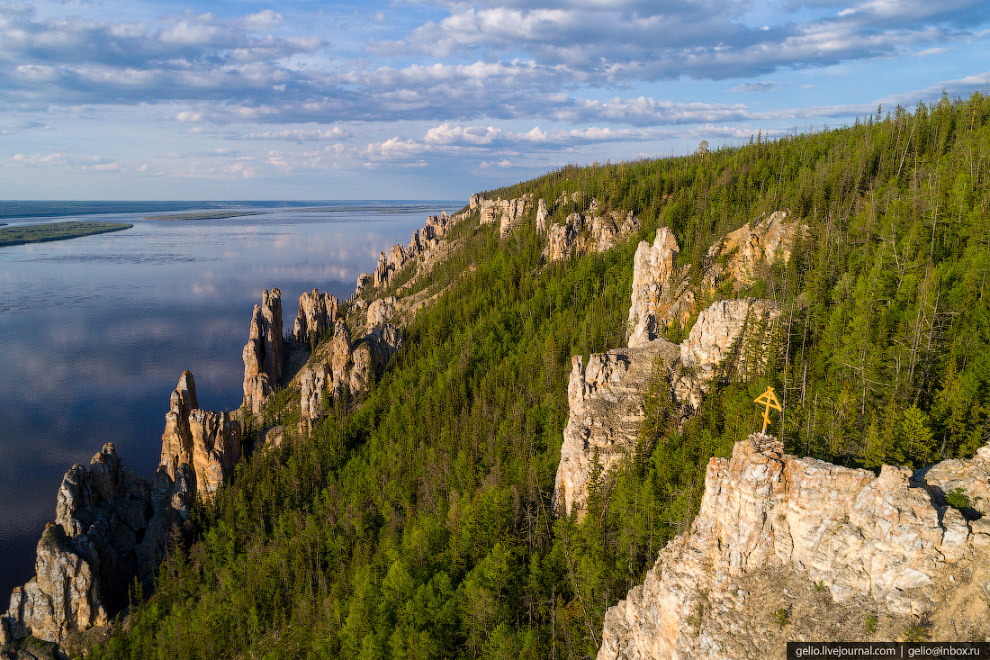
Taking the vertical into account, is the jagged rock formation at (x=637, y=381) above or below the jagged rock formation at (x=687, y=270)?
below

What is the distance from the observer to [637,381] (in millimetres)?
49344

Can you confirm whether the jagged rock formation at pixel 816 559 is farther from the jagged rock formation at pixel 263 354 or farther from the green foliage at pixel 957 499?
the jagged rock formation at pixel 263 354

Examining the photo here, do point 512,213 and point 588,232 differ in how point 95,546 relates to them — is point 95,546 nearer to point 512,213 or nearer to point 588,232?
point 588,232

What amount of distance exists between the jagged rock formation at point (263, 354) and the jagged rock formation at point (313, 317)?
9755mm

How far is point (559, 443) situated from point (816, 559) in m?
41.3

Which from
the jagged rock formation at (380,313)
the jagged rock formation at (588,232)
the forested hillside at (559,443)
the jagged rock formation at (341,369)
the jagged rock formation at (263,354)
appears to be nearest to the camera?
the forested hillside at (559,443)

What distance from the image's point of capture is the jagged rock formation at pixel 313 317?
11406cm

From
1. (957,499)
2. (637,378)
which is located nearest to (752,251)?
(637,378)

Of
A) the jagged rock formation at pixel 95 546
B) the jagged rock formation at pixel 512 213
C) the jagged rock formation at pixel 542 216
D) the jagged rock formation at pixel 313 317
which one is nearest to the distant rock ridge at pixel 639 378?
the jagged rock formation at pixel 95 546

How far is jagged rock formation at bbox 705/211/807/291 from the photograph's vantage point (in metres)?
61.8

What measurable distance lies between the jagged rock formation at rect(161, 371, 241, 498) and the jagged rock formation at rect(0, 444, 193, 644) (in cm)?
145

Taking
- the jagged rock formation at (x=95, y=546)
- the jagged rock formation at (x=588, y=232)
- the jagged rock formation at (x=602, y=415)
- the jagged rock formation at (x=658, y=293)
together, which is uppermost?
the jagged rock formation at (x=588, y=232)

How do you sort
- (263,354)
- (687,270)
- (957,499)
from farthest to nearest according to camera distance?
(263,354) → (687,270) → (957,499)

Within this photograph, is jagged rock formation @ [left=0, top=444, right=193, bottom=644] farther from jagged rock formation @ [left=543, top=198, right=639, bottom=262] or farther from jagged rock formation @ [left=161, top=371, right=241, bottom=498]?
jagged rock formation @ [left=543, top=198, right=639, bottom=262]
